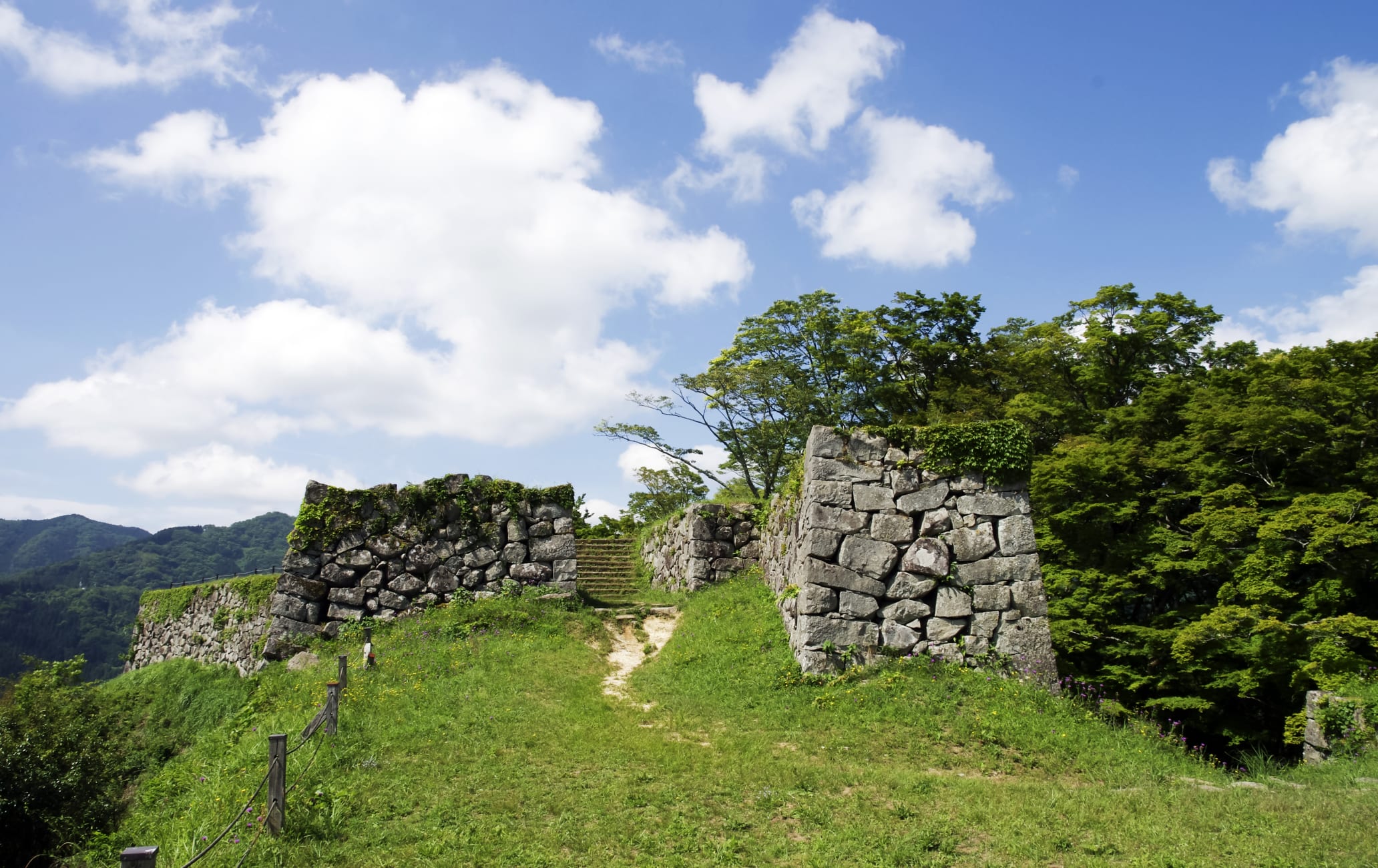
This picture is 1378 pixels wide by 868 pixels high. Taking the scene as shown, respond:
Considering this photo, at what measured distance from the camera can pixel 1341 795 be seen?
24.1 feet

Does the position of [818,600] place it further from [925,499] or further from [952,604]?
[925,499]

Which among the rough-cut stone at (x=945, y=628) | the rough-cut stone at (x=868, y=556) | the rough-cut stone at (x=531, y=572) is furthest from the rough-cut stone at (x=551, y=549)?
the rough-cut stone at (x=945, y=628)

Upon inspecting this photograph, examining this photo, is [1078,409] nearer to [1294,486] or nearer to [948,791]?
[1294,486]

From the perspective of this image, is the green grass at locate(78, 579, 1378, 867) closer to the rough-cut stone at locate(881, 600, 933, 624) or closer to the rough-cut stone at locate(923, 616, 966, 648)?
the rough-cut stone at locate(923, 616, 966, 648)

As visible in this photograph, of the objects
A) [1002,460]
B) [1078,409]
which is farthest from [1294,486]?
[1002,460]

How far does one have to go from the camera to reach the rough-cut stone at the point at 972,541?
1200 cm

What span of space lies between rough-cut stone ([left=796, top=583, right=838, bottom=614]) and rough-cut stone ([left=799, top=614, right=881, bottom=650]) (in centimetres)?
10

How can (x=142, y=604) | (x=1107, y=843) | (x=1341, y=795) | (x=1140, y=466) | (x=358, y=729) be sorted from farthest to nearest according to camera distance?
(x=142, y=604), (x=1140, y=466), (x=358, y=729), (x=1341, y=795), (x=1107, y=843)

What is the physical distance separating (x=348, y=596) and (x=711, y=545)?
8.68m

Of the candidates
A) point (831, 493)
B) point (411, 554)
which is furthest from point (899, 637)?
point (411, 554)

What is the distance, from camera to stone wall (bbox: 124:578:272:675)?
60.3ft

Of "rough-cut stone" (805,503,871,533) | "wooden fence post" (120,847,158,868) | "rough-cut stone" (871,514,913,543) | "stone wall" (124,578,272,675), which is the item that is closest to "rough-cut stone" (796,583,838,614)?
"rough-cut stone" (805,503,871,533)

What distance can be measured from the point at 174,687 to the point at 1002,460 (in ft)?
71.0

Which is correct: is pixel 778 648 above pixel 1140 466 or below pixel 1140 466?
below
